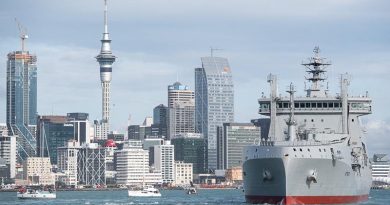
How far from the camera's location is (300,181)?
4156 inches

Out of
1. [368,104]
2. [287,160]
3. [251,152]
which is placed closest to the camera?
[287,160]

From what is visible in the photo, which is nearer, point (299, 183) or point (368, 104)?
point (299, 183)

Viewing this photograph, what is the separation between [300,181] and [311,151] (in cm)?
312

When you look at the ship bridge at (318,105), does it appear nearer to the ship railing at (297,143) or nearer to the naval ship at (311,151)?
the naval ship at (311,151)

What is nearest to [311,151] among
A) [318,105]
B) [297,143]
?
[297,143]

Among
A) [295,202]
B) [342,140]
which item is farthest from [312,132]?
[295,202]

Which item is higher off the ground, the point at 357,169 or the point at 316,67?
the point at 316,67

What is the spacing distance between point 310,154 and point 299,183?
3.03 meters

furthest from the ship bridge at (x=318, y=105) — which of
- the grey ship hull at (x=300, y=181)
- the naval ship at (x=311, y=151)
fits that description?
the grey ship hull at (x=300, y=181)

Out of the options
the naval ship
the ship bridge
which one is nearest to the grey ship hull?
the naval ship

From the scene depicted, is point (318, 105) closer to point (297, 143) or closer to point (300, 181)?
point (297, 143)

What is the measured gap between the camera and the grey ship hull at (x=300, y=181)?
10500 centimetres

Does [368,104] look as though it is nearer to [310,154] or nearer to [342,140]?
[342,140]

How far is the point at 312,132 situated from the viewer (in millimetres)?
113875
